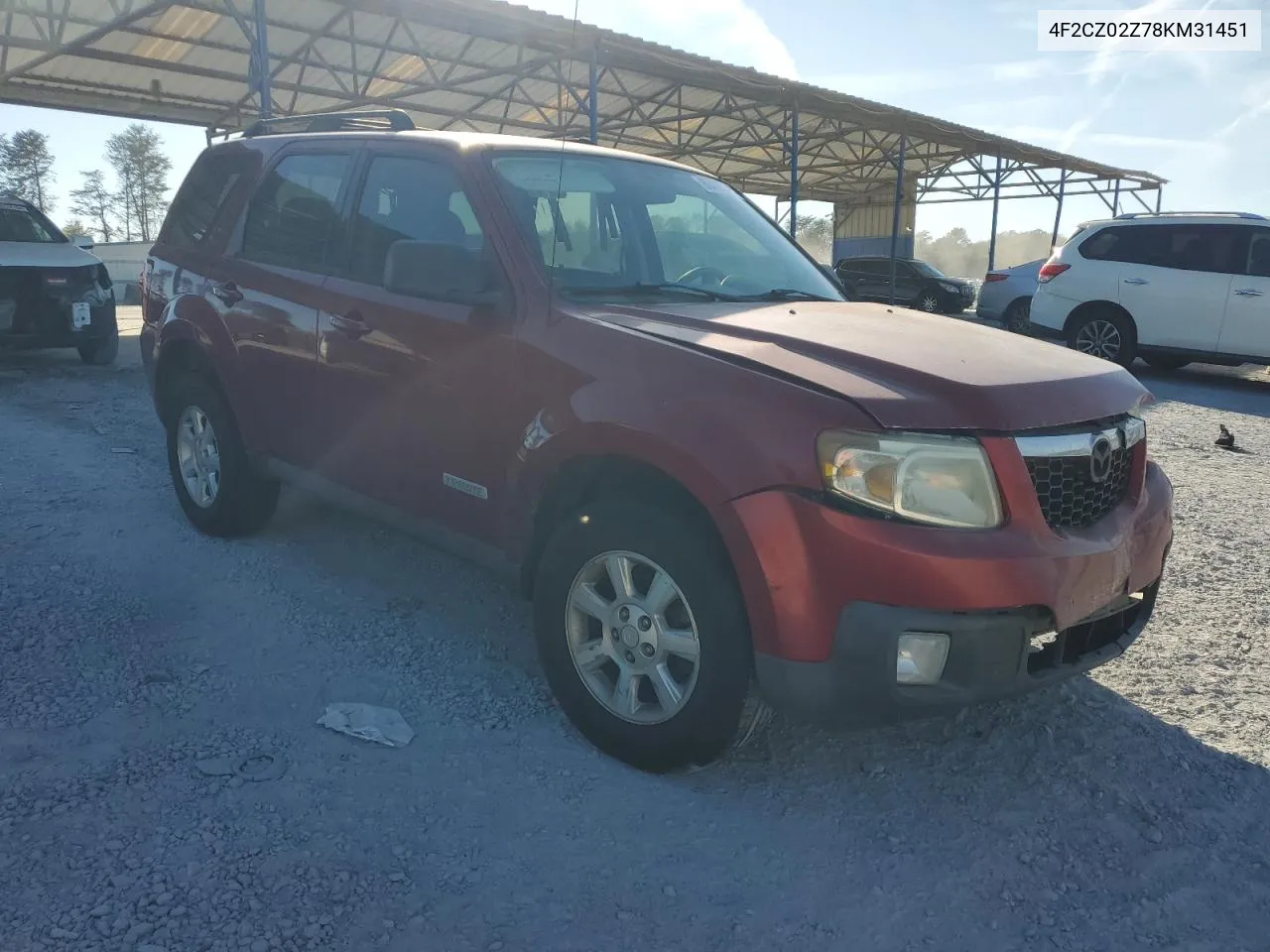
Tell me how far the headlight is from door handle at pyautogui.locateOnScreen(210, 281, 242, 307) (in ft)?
9.71

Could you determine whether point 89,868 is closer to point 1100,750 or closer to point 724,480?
point 724,480

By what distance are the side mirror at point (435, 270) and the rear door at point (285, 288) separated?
915mm

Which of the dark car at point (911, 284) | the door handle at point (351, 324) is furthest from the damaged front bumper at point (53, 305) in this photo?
the dark car at point (911, 284)

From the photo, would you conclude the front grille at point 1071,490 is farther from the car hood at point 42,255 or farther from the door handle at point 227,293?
the car hood at point 42,255

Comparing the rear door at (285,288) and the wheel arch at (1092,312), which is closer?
the rear door at (285,288)

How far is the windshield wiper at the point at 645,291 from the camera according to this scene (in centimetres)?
301

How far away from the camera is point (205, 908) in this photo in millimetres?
2072

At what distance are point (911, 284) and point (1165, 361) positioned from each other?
11.9m

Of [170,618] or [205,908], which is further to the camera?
[170,618]

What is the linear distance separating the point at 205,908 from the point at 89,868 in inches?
13.6

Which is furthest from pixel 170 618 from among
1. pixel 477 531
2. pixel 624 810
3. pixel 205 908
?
pixel 624 810

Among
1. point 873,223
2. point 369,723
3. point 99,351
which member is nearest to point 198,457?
point 369,723

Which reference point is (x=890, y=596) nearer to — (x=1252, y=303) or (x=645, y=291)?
(x=645, y=291)

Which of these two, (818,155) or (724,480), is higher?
(818,155)
